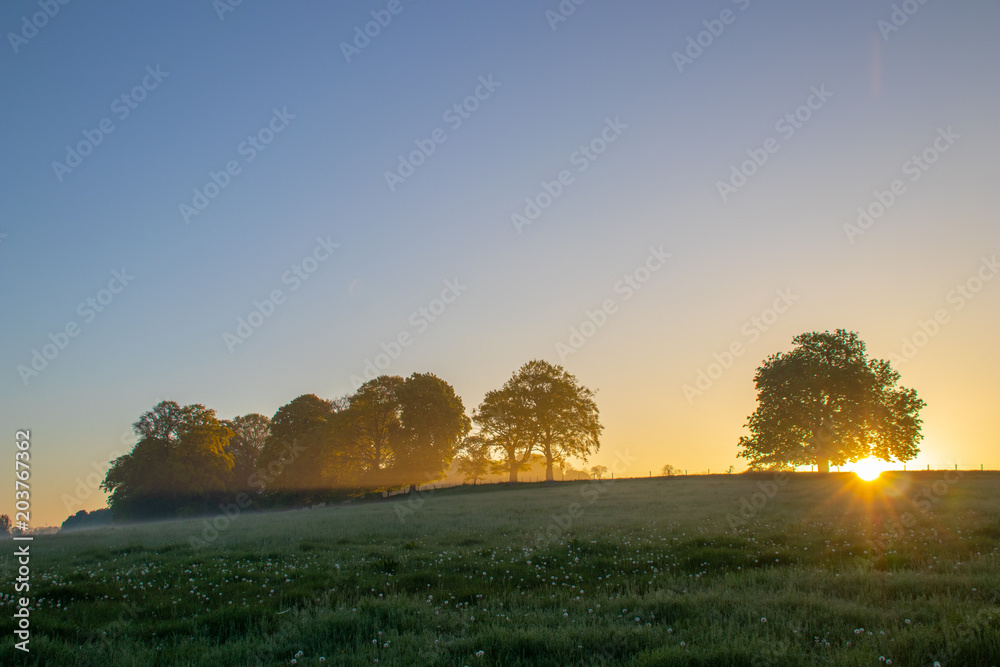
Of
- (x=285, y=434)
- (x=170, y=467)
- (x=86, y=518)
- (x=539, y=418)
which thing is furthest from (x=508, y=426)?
(x=86, y=518)

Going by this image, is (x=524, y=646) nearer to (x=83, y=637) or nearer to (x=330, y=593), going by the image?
(x=330, y=593)

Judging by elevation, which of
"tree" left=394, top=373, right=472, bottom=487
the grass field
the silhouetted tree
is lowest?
the silhouetted tree

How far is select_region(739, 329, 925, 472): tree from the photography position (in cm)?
5519

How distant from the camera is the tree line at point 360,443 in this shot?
65.6 metres

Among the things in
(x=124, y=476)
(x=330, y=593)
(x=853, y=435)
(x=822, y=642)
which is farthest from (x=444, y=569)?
(x=124, y=476)

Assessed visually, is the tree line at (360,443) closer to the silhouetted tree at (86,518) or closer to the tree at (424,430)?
the tree at (424,430)

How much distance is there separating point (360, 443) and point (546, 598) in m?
59.5

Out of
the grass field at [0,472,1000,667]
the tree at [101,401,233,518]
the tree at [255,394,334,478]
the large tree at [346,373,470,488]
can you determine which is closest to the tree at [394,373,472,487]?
the large tree at [346,373,470,488]

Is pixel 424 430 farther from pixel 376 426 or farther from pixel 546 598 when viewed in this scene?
pixel 546 598

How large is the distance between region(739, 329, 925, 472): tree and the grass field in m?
39.1

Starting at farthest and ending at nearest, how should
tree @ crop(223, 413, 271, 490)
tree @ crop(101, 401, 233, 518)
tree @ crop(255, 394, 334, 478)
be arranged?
1. tree @ crop(223, 413, 271, 490)
2. tree @ crop(255, 394, 334, 478)
3. tree @ crop(101, 401, 233, 518)

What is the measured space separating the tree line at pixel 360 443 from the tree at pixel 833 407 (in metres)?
22.2

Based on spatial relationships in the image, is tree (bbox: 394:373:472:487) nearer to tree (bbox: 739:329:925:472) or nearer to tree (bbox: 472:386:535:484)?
tree (bbox: 472:386:535:484)

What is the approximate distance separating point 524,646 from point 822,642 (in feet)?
11.5
